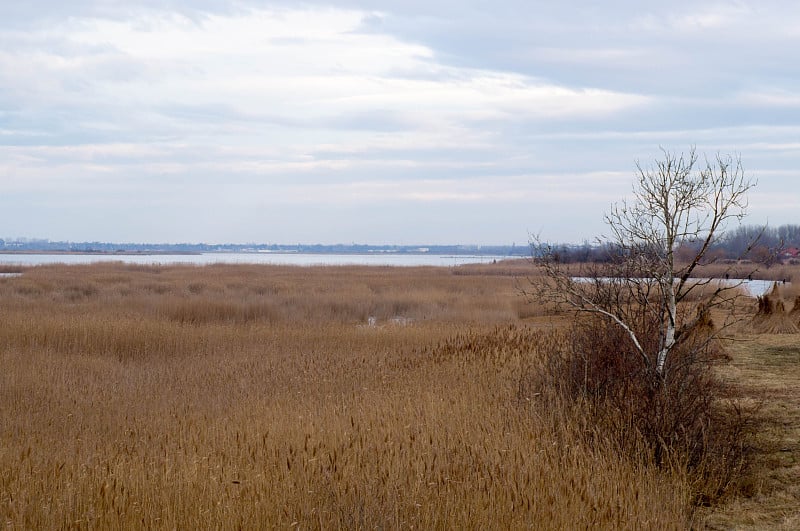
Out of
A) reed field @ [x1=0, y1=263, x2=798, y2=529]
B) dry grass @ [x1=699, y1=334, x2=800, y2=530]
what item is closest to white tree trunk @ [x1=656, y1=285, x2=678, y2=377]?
reed field @ [x1=0, y1=263, x2=798, y2=529]

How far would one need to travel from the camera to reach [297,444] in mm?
7086

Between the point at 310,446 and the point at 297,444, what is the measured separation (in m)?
0.14

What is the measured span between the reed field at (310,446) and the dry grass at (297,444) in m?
0.03

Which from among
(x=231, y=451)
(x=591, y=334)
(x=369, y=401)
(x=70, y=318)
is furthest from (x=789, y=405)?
(x=70, y=318)

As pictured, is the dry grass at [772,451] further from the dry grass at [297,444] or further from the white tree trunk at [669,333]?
the white tree trunk at [669,333]

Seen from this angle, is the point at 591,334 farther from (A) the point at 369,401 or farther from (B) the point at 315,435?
(B) the point at 315,435

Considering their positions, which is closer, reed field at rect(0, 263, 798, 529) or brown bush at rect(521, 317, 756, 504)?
reed field at rect(0, 263, 798, 529)

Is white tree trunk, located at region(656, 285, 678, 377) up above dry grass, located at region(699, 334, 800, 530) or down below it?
above

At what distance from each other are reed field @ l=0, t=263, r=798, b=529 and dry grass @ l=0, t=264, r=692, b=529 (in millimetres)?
27

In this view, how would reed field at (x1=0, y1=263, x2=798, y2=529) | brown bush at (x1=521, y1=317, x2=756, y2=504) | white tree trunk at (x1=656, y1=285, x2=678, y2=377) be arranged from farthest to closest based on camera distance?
1. white tree trunk at (x1=656, y1=285, x2=678, y2=377)
2. brown bush at (x1=521, y1=317, x2=756, y2=504)
3. reed field at (x1=0, y1=263, x2=798, y2=529)

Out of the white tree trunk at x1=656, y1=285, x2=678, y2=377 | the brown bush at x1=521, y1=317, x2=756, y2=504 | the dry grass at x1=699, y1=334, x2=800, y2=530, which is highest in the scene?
the white tree trunk at x1=656, y1=285, x2=678, y2=377

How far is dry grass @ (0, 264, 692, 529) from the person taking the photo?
17.9ft

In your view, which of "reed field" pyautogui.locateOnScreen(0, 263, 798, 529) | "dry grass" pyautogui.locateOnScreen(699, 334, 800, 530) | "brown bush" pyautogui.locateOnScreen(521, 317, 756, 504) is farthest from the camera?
"brown bush" pyautogui.locateOnScreen(521, 317, 756, 504)

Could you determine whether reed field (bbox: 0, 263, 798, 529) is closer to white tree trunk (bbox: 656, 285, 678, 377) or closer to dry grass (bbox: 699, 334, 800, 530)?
dry grass (bbox: 699, 334, 800, 530)
